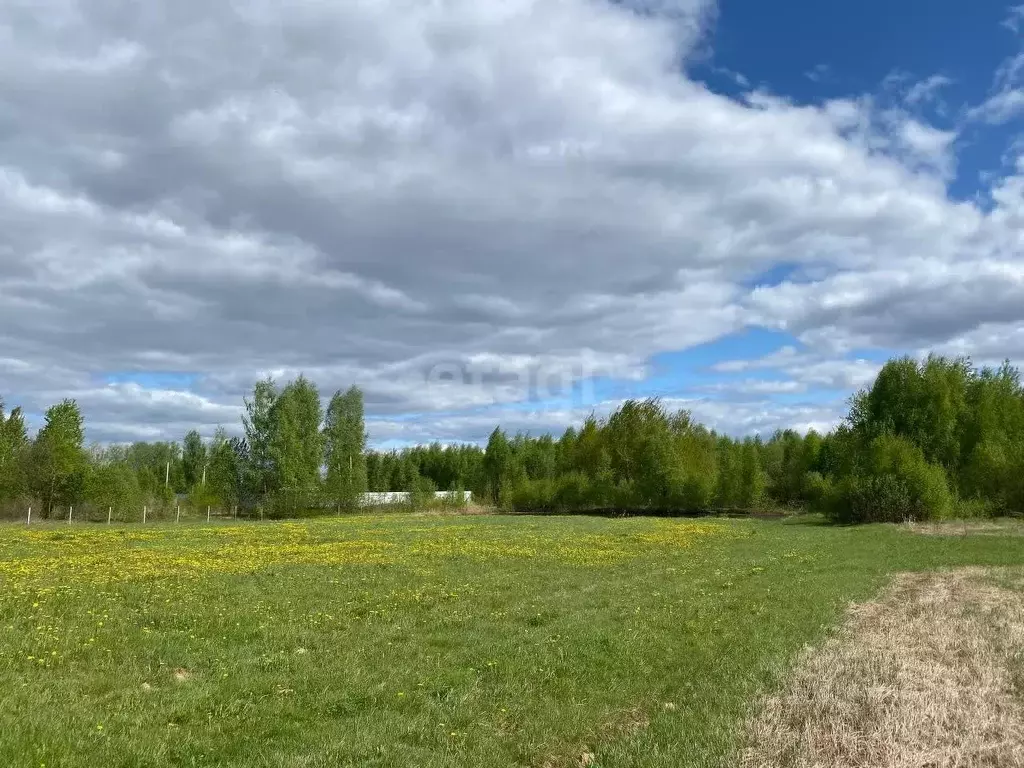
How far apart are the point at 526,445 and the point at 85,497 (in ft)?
251

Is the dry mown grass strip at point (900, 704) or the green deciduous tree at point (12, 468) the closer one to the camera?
the dry mown grass strip at point (900, 704)

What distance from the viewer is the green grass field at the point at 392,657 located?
30.0 feet

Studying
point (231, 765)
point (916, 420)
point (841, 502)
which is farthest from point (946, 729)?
point (916, 420)

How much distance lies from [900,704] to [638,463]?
9271cm

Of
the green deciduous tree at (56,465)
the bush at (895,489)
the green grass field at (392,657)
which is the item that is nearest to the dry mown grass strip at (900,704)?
the green grass field at (392,657)

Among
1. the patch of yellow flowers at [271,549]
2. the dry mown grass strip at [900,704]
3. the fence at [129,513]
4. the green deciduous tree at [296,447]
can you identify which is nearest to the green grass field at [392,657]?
the patch of yellow flowers at [271,549]

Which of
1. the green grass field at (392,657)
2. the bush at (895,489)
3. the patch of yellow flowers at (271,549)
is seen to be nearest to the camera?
the green grass field at (392,657)

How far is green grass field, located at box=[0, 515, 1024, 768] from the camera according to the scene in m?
9.15

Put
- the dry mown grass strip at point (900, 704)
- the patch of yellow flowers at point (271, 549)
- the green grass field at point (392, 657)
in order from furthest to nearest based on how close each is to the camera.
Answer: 1. the patch of yellow flowers at point (271, 549)
2. the green grass field at point (392, 657)
3. the dry mown grass strip at point (900, 704)

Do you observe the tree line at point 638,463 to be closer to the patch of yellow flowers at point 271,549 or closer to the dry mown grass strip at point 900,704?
the patch of yellow flowers at point 271,549

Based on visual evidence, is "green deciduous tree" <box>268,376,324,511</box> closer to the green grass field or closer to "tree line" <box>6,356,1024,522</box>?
"tree line" <box>6,356,1024,522</box>

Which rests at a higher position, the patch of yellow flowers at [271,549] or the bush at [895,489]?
the bush at [895,489]

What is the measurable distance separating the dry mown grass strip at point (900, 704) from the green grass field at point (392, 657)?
644 millimetres

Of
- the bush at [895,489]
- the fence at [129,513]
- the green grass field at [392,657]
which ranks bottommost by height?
the fence at [129,513]
